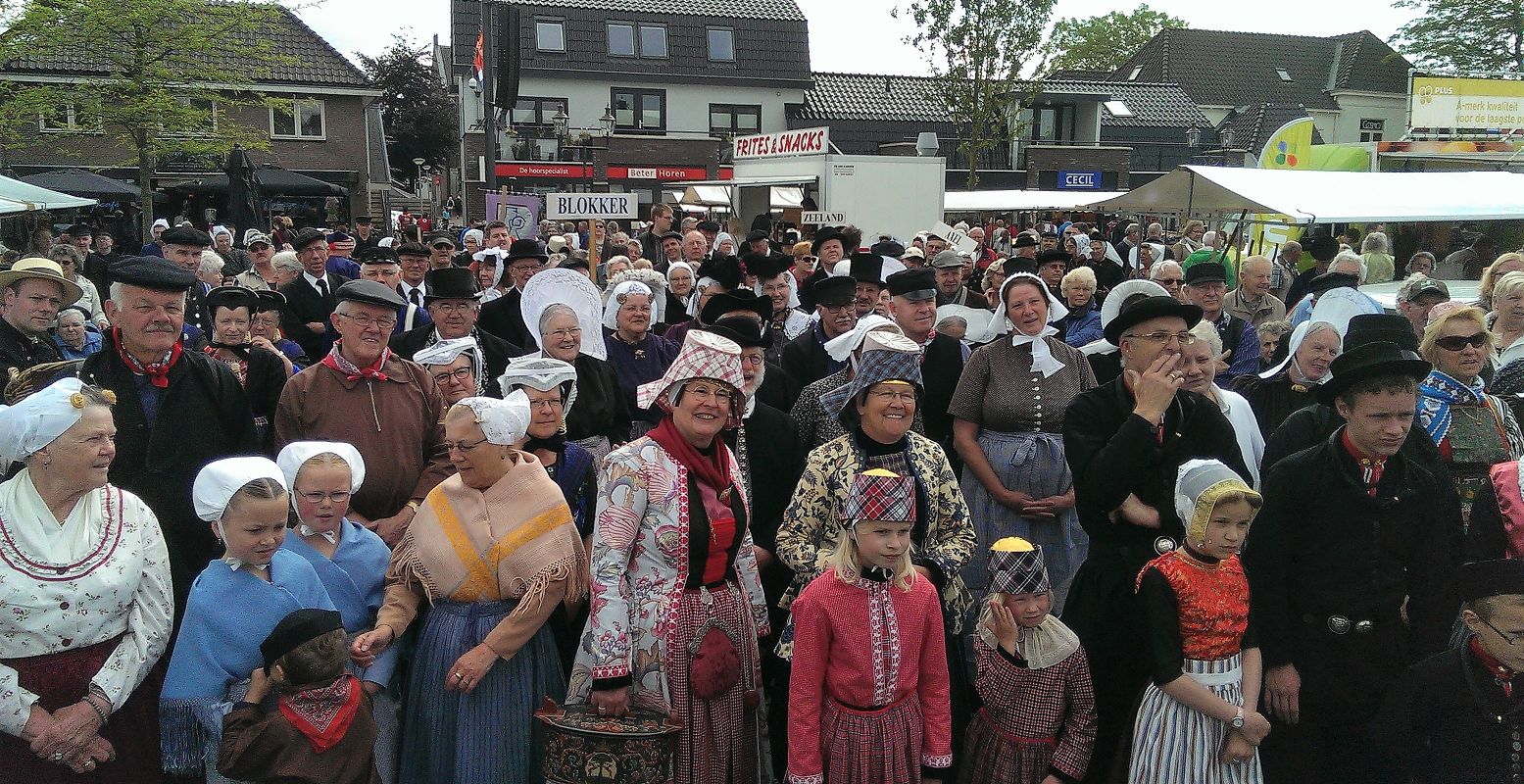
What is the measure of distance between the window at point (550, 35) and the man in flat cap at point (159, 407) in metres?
35.6

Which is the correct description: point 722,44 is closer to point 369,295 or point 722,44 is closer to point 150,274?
point 369,295

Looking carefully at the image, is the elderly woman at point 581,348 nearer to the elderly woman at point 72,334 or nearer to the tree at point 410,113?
the elderly woman at point 72,334

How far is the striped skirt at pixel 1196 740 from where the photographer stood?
3.48 m

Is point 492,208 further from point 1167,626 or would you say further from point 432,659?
point 1167,626

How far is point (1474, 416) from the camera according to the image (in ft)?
14.4

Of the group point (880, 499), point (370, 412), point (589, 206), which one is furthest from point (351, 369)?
point (589, 206)

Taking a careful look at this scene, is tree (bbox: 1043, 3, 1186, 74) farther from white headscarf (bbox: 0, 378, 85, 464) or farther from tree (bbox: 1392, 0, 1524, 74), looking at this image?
white headscarf (bbox: 0, 378, 85, 464)

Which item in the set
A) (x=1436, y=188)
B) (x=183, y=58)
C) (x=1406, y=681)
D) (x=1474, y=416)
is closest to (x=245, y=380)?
(x=1406, y=681)

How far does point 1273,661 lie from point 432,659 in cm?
293

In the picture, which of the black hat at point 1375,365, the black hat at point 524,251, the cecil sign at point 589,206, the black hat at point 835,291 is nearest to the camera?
the black hat at point 1375,365

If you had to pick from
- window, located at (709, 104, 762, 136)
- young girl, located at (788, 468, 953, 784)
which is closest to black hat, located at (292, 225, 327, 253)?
young girl, located at (788, 468, 953, 784)

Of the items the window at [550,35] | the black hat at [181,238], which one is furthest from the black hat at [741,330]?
the window at [550,35]

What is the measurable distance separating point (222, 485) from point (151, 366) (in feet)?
3.70

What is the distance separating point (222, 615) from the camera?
328 cm
